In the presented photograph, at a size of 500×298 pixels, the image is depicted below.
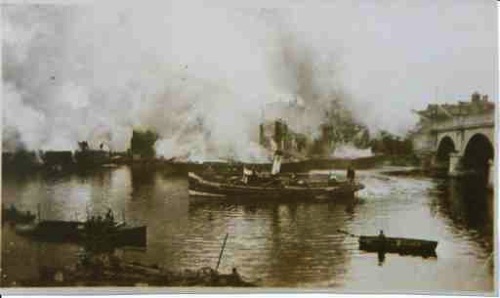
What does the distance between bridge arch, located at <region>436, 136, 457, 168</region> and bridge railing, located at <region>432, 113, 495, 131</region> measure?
0.05 meters

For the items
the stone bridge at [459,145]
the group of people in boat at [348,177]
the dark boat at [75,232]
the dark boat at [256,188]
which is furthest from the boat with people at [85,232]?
the stone bridge at [459,145]

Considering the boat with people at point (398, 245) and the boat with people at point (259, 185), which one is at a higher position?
the boat with people at point (259, 185)

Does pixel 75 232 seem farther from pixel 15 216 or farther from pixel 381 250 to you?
pixel 381 250

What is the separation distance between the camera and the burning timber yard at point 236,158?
80.6 inches

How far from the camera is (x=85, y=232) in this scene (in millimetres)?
2051

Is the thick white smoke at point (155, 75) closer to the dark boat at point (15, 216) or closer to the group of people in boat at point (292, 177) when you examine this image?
the group of people in boat at point (292, 177)

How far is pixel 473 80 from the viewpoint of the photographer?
208cm

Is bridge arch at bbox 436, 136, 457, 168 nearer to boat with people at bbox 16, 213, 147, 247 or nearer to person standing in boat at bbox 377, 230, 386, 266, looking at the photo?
person standing in boat at bbox 377, 230, 386, 266

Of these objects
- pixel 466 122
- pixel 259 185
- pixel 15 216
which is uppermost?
pixel 466 122

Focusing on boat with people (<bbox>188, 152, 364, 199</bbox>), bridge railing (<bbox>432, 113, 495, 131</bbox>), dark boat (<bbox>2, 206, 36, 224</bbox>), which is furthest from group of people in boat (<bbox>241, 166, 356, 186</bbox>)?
dark boat (<bbox>2, 206, 36, 224</bbox>)

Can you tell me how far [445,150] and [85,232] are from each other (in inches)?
50.2

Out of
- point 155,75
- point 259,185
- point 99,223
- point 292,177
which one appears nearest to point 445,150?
point 292,177

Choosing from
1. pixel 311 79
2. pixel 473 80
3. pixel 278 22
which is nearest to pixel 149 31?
pixel 278 22

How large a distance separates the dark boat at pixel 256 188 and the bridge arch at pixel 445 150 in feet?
0.93
